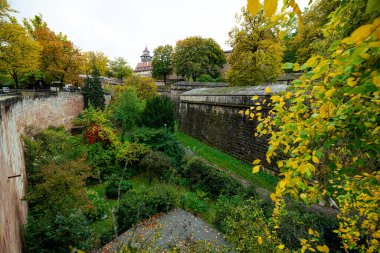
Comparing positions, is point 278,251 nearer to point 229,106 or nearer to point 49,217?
point 49,217

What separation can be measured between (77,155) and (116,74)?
119 feet

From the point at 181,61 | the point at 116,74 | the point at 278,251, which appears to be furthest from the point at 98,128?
the point at 116,74

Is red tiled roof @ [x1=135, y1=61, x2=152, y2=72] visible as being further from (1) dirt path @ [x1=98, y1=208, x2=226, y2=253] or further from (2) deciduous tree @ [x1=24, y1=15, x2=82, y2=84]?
(1) dirt path @ [x1=98, y1=208, x2=226, y2=253]

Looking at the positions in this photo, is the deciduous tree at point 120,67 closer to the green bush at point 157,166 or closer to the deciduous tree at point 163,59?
the deciduous tree at point 163,59

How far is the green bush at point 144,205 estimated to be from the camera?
6.30 metres

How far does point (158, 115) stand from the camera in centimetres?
1347

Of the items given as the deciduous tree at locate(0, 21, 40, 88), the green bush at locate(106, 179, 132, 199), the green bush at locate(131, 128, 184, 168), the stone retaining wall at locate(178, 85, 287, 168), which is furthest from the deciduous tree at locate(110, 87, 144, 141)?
the deciduous tree at locate(0, 21, 40, 88)

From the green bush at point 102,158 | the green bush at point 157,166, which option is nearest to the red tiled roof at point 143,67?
the green bush at point 102,158

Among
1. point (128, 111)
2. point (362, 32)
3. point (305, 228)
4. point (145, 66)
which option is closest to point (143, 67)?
point (145, 66)

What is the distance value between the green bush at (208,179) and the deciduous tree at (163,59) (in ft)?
108

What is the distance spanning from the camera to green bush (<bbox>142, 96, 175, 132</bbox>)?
44.0 ft

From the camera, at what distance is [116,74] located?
136 feet

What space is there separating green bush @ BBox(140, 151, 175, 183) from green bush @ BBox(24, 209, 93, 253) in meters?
4.91

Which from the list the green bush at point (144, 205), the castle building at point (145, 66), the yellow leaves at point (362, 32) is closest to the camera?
the yellow leaves at point (362, 32)
